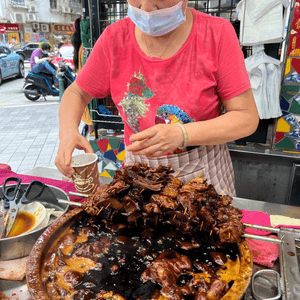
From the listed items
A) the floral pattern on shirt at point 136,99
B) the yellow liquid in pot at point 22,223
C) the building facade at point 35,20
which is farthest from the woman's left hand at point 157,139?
the building facade at point 35,20

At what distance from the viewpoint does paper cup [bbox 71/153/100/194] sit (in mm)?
1346

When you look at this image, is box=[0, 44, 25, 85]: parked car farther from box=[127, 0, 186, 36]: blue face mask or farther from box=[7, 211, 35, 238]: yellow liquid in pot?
box=[7, 211, 35, 238]: yellow liquid in pot

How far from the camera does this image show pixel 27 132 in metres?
7.02

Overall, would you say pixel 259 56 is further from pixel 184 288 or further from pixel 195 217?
pixel 184 288

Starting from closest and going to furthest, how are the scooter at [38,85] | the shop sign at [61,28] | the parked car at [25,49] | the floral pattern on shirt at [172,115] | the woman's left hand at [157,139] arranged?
the woman's left hand at [157,139], the floral pattern on shirt at [172,115], the scooter at [38,85], the parked car at [25,49], the shop sign at [61,28]

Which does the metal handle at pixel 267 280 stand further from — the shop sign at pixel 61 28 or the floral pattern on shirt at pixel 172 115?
the shop sign at pixel 61 28

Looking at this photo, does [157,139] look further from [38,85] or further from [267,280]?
[38,85]

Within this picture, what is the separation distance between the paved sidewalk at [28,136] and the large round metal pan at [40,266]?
4.09 metres

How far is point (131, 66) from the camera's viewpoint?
1.53 meters

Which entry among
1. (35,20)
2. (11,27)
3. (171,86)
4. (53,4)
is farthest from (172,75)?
(35,20)

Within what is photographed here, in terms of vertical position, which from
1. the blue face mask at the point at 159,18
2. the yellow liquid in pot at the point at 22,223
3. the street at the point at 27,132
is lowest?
the street at the point at 27,132

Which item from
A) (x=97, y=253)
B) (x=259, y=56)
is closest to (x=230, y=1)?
(x=259, y=56)

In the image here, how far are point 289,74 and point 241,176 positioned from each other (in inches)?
55.5

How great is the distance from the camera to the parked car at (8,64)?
1287 centimetres
